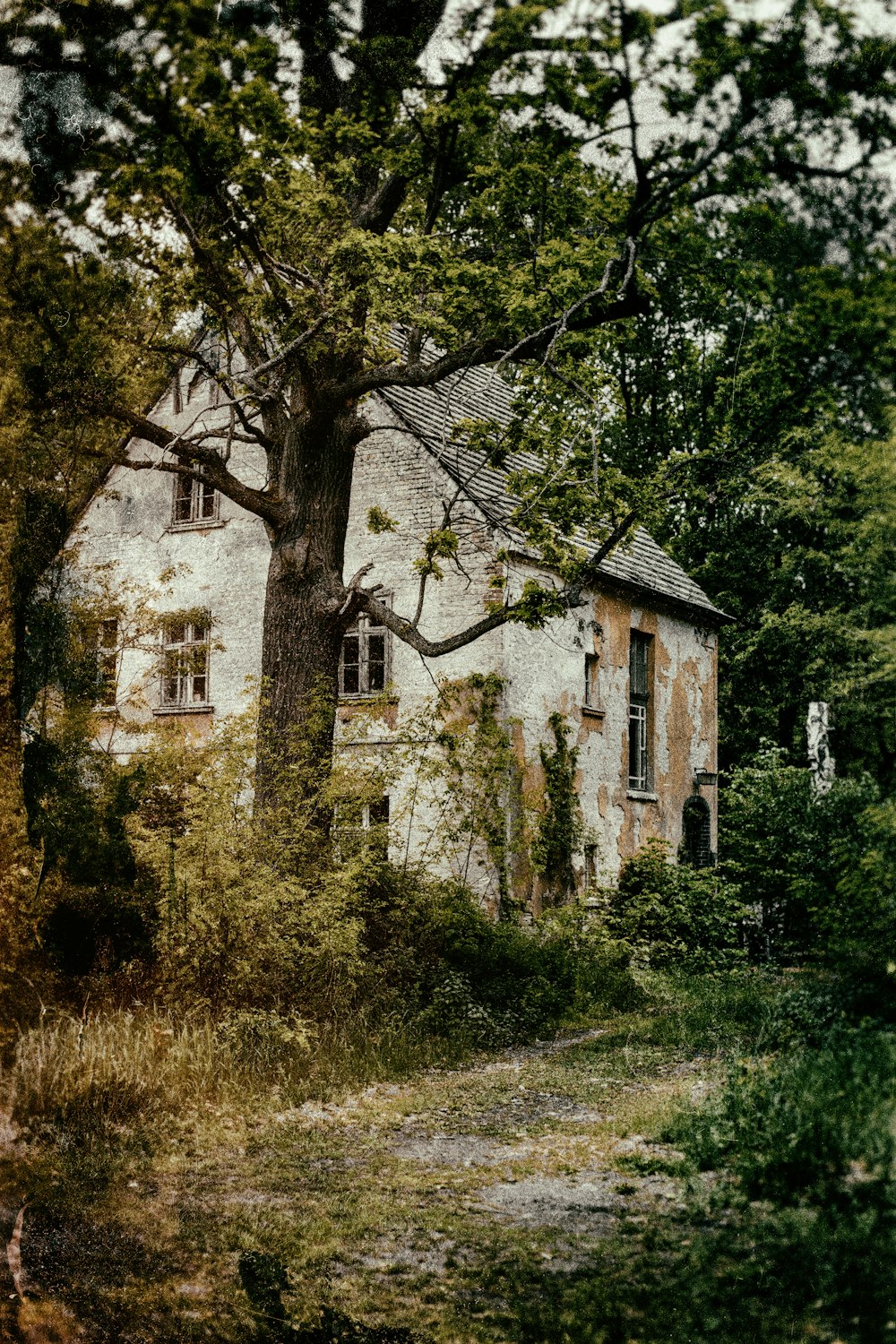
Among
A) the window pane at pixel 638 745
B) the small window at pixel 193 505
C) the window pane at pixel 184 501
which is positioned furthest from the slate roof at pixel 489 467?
the window pane at pixel 184 501

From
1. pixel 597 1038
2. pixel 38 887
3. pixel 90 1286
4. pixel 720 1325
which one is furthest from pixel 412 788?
pixel 720 1325

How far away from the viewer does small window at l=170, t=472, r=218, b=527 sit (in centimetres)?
1471

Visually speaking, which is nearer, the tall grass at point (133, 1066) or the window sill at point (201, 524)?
the tall grass at point (133, 1066)

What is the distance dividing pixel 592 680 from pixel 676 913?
4335 millimetres

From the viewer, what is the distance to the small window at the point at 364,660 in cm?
1470

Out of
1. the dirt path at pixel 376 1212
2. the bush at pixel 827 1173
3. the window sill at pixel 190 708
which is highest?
the window sill at pixel 190 708

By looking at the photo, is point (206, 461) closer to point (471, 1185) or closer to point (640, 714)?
point (471, 1185)

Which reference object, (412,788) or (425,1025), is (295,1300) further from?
(412,788)

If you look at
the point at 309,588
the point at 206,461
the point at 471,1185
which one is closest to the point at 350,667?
the point at 309,588

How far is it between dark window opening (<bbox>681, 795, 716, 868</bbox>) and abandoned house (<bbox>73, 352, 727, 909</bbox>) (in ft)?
0.62

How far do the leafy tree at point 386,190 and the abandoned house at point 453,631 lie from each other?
1.98 m

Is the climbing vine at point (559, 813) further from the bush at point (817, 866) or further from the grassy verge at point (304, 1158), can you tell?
the bush at point (817, 866)

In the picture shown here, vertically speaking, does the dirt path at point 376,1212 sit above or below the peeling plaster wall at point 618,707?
below

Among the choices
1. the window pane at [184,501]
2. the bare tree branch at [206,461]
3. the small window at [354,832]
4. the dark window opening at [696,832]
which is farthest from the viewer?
the dark window opening at [696,832]
